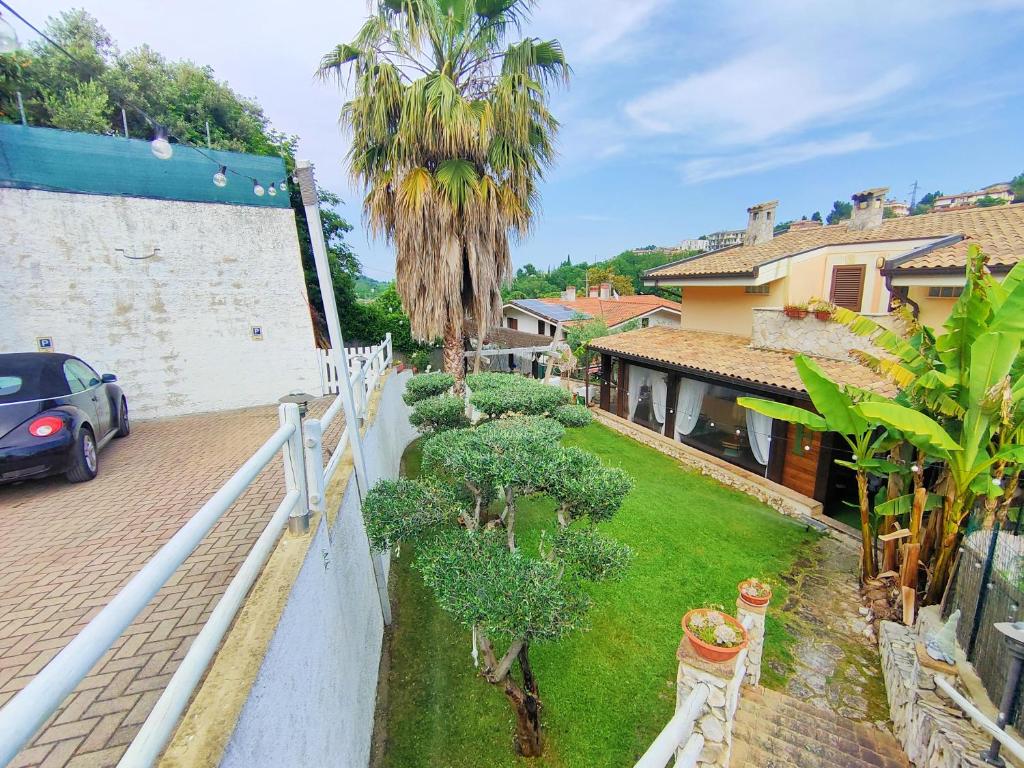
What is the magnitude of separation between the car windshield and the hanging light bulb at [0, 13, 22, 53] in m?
3.20

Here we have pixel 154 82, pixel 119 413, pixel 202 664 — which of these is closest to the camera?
pixel 202 664

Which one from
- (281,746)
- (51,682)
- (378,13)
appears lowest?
(281,746)

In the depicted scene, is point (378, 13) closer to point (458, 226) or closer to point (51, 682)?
point (458, 226)

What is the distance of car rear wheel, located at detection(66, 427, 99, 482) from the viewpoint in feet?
16.0

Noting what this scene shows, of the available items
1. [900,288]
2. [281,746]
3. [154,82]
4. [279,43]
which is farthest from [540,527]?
[154,82]

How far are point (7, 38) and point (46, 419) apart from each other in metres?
3.58

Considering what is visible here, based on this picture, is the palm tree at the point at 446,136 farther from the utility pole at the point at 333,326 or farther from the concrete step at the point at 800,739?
the concrete step at the point at 800,739

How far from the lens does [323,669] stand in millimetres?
2924

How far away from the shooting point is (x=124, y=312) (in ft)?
28.0

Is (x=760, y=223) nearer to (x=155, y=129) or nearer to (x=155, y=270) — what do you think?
(x=155, y=129)

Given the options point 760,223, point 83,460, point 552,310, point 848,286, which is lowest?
point 83,460

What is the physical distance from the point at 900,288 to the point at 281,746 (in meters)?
12.5

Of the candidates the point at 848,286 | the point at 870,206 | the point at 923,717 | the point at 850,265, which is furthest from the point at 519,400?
the point at 870,206

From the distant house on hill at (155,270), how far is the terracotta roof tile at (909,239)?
11.3 metres
